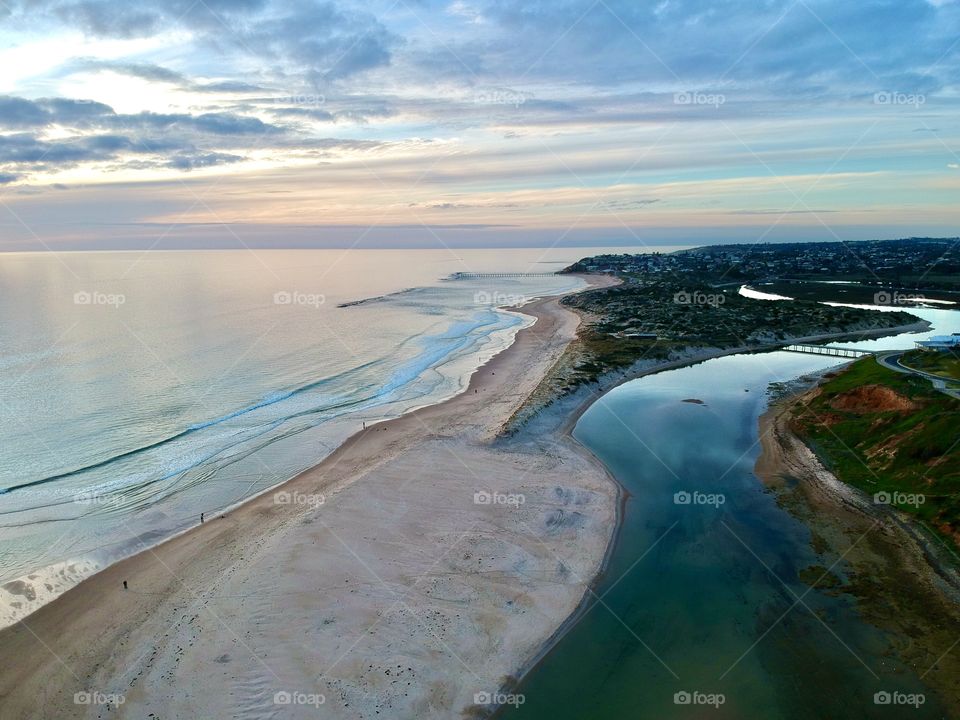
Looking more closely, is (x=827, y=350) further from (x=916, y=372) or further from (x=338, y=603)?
(x=338, y=603)

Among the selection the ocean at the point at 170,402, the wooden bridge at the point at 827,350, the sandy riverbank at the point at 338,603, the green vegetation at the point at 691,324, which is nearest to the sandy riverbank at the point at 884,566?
the sandy riverbank at the point at 338,603

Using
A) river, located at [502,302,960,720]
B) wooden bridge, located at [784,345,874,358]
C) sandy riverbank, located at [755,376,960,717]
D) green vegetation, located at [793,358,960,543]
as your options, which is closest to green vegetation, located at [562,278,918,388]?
wooden bridge, located at [784,345,874,358]

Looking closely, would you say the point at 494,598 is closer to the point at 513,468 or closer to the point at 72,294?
the point at 513,468

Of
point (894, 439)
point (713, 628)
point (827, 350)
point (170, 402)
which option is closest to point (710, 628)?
point (713, 628)

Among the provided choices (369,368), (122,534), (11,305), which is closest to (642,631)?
(122,534)

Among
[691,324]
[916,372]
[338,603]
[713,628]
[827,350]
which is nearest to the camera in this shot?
[713,628]

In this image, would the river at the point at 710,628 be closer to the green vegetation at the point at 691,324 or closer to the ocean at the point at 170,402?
the ocean at the point at 170,402
